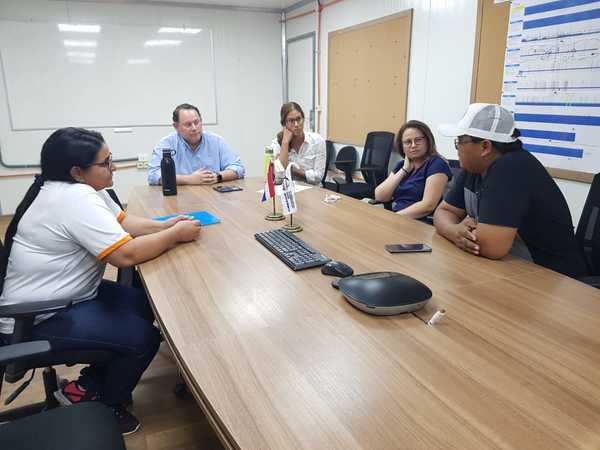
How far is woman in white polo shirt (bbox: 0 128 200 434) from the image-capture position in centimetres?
144

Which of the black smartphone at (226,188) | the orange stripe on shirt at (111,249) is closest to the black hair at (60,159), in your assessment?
the orange stripe on shirt at (111,249)

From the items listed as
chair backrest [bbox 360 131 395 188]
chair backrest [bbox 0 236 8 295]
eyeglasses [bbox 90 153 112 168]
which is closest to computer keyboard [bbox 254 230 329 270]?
eyeglasses [bbox 90 153 112 168]

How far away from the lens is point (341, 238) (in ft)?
5.72

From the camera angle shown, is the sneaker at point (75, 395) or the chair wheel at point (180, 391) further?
the chair wheel at point (180, 391)

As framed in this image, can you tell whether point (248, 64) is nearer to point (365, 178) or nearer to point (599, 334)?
point (365, 178)

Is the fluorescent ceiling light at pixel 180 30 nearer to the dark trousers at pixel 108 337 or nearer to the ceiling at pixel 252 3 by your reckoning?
the ceiling at pixel 252 3

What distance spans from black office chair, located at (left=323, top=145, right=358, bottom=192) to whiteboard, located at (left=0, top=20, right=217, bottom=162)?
6.99 ft

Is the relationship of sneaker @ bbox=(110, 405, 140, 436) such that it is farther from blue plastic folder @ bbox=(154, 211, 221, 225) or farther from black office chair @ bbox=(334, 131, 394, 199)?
black office chair @ bbox=(334, 131, 394, 199)

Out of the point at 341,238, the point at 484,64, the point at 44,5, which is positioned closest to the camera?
the point at 341,238

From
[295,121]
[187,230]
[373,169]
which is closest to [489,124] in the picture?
[187,230]

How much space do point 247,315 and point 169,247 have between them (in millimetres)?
657

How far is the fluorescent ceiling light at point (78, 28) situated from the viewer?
4.96m

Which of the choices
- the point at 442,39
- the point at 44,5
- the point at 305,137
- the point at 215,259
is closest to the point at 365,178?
the point at 305,137

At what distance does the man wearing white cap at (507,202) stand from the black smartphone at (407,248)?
0.14m
